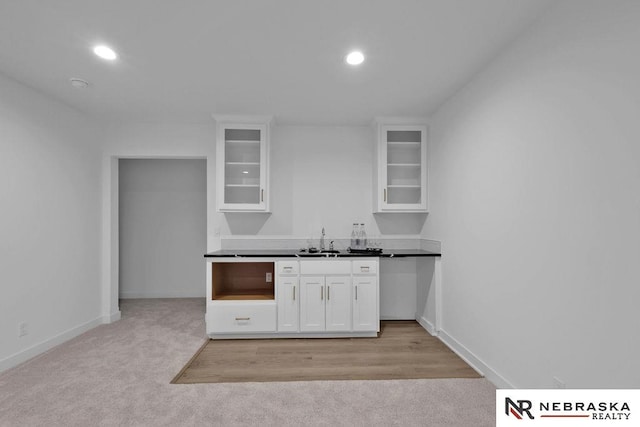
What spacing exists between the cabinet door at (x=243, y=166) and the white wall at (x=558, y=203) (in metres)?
2.25

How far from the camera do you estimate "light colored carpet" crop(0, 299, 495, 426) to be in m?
2.00

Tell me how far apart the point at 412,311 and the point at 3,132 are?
474 centimetres

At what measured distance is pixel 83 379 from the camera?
8.23 ft

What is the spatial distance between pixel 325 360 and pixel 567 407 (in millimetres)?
1794

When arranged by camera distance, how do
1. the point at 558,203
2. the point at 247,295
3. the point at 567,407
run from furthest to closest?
the point at 247,295 → the point at 558,203 → the point at 567,407

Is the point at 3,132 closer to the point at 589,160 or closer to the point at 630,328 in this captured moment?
the point at 589,160

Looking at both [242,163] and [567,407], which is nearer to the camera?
[567,407]

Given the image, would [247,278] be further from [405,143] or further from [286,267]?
[405,143]

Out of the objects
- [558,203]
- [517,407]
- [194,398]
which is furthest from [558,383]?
[194,398]

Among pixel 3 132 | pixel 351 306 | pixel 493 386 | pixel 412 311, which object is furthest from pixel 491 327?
pixel 3 132

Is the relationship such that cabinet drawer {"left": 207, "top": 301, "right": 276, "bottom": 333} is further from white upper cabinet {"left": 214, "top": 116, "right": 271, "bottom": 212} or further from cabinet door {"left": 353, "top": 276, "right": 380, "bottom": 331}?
white upper cabinet {"left": 214, "top": 116, "right": 271, "bottom": 212}

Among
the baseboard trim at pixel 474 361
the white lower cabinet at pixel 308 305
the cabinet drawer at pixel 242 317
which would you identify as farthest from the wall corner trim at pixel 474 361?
the cabinet drawer at pixel 242 317

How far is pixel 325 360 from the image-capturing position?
2.88 m

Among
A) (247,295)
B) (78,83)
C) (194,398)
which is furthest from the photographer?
(247,295)
